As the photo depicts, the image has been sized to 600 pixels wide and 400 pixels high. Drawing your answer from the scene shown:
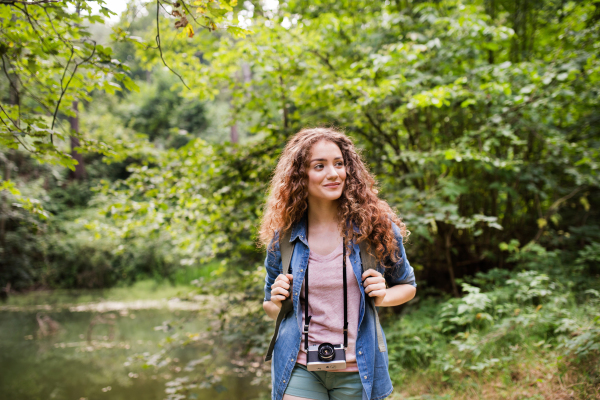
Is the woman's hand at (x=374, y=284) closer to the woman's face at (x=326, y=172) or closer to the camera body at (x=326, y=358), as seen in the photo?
the camera body at (x=326, y=358)

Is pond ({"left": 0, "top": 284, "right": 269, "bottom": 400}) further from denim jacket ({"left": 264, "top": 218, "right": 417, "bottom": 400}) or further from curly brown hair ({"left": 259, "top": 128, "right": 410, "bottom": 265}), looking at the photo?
curly brown hair ({"left": 259, "top": 128, "right": 410, "bottom": 265})

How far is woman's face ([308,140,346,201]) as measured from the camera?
1.68 metres

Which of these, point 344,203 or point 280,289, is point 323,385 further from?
point 344,203

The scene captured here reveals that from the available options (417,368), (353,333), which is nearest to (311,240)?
(353,333)

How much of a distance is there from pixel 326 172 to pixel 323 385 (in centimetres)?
89

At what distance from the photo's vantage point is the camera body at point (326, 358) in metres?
1.46

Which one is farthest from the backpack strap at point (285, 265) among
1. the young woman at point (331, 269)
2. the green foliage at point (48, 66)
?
the green foliage at point (48, 66)

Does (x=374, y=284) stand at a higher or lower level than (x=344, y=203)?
lower

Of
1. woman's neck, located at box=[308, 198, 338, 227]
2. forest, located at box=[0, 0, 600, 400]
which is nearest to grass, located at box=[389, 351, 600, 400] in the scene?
forest, located at box=[0, 0, 600, 400]

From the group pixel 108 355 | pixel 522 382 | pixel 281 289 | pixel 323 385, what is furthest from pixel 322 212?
pixel 108 355

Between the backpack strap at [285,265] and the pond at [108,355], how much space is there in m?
2.22

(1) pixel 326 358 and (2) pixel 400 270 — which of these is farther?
(2) pixel 400 270

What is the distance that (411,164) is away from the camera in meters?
4.74

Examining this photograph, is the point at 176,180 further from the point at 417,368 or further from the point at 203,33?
the point at 417,368
